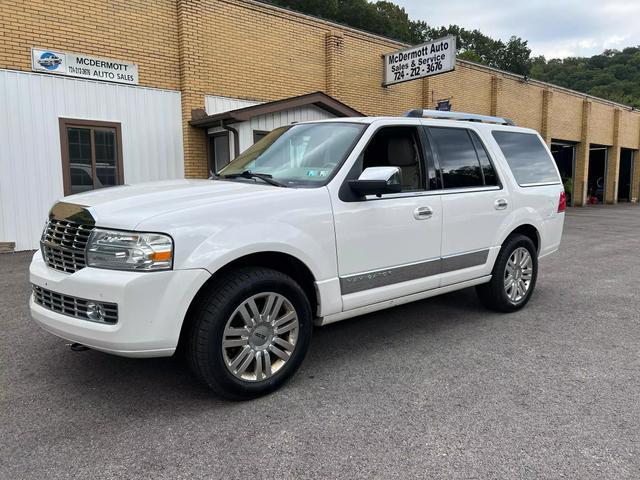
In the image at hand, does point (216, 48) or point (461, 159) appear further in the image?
point (216, 48)

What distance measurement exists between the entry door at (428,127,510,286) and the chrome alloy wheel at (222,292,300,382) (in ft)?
5.60

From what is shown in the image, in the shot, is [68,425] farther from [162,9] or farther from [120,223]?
[162,9]

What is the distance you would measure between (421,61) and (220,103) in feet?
20.2

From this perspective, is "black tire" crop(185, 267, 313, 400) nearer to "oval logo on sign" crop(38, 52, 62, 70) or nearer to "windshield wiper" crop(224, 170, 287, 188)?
"windshield wiper" crop(224, 170, 287, 188)

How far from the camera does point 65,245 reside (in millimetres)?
3213

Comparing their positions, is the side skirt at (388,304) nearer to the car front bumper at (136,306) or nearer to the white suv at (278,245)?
the white suv at (278,245)

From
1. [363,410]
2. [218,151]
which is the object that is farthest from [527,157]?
[218,151]

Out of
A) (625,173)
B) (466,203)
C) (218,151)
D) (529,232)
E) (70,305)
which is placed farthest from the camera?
(625,173)

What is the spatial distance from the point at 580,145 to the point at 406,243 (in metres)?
26.0

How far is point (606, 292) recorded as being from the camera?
6430 mm

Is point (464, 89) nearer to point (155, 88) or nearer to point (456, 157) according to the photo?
point (155, 88)

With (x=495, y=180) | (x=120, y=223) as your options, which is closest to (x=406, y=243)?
(x=495, y=180)

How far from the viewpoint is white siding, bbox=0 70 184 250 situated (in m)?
9.59

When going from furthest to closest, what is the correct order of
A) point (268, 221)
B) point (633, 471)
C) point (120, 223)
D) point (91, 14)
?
point (91, 14) < point (268, 221) < point (120, 223) < point (633, 471)
